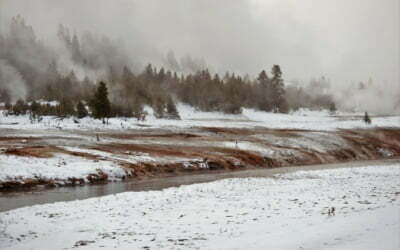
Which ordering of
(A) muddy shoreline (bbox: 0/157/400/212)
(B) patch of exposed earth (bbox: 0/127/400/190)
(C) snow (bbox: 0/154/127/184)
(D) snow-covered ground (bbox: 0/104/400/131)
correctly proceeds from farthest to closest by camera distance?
(D) snow-covered ground (bbox: 0/104/400/131)
(B) patch of exposed earth (bbox: 0/127/400/190)
(C) snow (bbox: 0/154/127/184)
(A) muddy shoreline (bbox: 0/157/400/212)

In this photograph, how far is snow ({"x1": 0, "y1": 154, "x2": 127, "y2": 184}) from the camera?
2973 cm

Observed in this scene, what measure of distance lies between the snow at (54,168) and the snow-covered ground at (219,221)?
1022cm

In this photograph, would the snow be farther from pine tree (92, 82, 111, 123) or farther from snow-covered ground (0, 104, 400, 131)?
pine tree (92, 82, 111, 123)

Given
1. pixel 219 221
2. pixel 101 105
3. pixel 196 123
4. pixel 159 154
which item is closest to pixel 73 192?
pixel 219 221

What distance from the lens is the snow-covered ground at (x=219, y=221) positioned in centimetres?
1255

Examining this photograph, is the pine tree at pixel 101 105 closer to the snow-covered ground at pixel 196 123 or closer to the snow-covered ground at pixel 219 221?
the snow-covered ground at pixel 196 123

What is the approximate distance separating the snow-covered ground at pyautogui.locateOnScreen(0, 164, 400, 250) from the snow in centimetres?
1022

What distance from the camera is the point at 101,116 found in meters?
84.9

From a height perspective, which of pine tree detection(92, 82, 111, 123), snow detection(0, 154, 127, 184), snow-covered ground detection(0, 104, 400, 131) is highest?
pine tree detection(92, 82, 111, 123)

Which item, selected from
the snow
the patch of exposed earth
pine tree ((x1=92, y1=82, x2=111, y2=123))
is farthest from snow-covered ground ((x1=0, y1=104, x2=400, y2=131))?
the snow

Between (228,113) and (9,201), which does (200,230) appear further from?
(228,113)

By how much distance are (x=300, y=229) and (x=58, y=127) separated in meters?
64.9

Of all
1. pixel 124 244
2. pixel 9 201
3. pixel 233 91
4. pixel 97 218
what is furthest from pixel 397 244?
pixel 233 91

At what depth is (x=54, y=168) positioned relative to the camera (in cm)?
3203
